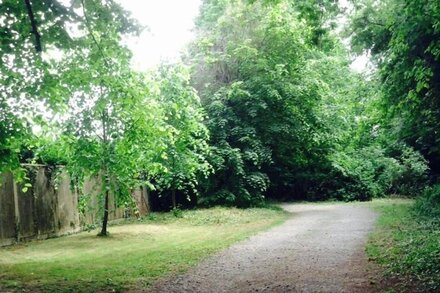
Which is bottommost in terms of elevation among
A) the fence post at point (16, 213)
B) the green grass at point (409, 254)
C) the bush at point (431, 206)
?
the green grass at point (409, 254)

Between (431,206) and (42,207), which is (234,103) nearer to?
(431,206)

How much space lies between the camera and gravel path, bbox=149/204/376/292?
7.34 m

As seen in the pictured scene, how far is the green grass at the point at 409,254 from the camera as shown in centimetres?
709

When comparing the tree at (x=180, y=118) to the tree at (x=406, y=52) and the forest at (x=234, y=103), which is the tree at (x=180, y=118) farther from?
the tree at (x=406, y=52)

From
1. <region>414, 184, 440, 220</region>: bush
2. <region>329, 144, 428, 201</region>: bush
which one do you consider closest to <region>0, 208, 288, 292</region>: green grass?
<region>414, 184, 440, 220</region>: bush

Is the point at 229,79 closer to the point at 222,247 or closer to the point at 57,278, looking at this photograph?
the point at 222,247

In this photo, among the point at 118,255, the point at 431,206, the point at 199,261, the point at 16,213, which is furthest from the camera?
the point at 431,206

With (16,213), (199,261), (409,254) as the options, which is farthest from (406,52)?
(16,213)

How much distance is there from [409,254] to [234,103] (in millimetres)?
15117

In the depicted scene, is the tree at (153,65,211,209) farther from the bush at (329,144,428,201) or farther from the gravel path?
the bush at (329,144,428,201)

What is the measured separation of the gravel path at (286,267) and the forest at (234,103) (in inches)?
60.1

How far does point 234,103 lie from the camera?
2314 cm

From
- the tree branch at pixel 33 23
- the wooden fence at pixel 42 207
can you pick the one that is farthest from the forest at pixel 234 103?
the wooden fence at pixel 42 207

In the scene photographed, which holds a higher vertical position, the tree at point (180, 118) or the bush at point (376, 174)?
the tree at point (180, 118)
